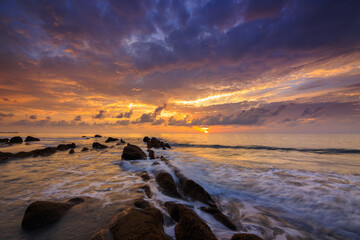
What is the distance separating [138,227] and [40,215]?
2.58m

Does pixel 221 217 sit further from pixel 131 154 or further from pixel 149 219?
pixel 131 154

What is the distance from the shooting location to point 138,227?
3059 mm

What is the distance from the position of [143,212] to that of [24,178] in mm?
7730

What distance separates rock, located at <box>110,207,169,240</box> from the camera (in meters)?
2.86

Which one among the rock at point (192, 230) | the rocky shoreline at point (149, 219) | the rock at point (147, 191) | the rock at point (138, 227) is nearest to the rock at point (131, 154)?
the rock at point (147, 191)

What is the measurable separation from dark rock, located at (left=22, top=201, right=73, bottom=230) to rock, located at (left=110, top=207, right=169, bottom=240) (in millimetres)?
1538

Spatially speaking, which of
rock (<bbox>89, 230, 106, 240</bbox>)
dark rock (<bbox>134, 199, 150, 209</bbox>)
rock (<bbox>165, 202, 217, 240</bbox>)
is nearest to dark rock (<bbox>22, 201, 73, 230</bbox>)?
rock (<bbox>89, 230, 106, 240</bbox>)

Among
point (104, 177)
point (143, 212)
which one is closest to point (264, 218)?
point (143, 212)

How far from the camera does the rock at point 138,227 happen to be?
2.86m

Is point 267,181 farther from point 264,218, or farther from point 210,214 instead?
point 210,214

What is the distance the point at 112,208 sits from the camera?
458 centimetres

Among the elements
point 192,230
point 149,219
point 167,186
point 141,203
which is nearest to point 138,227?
point 149,219

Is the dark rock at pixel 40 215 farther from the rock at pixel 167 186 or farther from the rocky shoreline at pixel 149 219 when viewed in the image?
the rock at pixel 167 186

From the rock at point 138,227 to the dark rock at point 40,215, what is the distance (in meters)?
1.54
